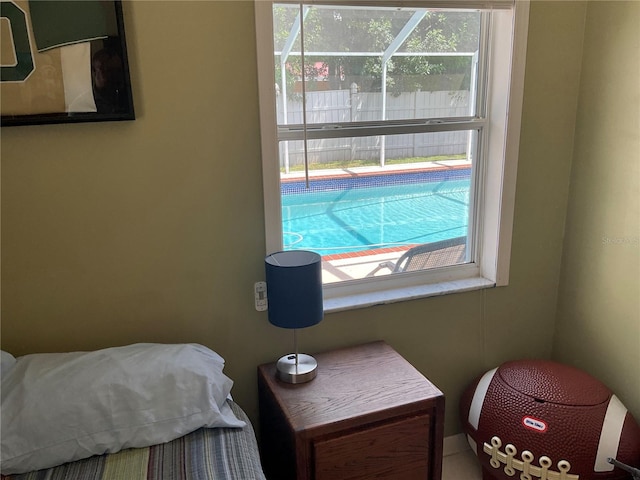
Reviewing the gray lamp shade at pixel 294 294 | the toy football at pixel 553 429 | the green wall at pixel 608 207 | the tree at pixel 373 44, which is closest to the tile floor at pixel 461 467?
the toy football at pixel 553 429

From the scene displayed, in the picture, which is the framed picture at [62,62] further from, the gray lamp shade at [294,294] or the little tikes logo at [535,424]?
the little tikes logo at [535,424]

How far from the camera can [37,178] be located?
1527mm

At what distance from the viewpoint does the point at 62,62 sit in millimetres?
1455

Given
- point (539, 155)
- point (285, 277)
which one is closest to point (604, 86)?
point (539, 155)

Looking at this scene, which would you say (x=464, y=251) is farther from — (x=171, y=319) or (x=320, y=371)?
(x=171, y=319)

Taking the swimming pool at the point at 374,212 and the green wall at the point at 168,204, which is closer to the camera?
the green wall at the point at 168,204

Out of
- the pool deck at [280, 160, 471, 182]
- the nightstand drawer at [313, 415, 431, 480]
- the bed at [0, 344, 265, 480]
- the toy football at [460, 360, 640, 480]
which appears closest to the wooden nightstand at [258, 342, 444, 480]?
the nightstand drawer at [313, 415, 431, 480]

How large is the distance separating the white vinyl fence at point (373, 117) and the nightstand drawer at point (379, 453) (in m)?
0.93

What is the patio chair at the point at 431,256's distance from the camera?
211 centimetres

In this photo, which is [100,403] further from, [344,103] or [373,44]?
[373,44]

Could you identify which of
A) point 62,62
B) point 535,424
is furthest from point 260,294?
point 535,424

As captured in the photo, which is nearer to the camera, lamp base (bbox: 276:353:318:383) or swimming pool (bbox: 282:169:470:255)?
lamp base (bbox: 276:353:318:383)

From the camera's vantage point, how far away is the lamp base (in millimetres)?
1729

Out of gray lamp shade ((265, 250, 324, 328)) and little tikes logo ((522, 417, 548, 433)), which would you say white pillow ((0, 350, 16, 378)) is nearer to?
gray lamp shade ((265, 250, 324, 328))
